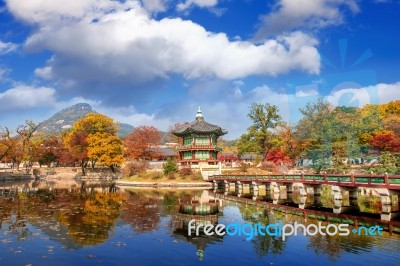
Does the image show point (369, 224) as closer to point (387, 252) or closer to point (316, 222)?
point (316, 222)

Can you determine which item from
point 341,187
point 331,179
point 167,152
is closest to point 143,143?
point 167,152

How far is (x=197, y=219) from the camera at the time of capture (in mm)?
24188

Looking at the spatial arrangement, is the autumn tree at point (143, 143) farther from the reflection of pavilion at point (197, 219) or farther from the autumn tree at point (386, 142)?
the autumn tree at point (386, 142)

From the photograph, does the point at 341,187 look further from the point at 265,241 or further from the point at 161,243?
the point at 161,243

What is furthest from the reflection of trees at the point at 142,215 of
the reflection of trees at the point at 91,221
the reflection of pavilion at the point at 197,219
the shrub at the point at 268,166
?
the shrub at the point at 268,166

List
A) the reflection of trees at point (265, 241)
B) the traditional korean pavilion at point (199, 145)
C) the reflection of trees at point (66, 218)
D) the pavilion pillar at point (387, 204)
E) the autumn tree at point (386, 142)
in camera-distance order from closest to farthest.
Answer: the reflection of trees at point (265, 241), the reflection of trees at point (66, 218), the pavilion pillar at point (387, 204), the autumn tree at point (386, 142), the traditional korean pavilion at point (199, 145)

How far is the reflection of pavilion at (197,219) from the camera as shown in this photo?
1738 cm

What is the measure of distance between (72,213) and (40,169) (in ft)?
195

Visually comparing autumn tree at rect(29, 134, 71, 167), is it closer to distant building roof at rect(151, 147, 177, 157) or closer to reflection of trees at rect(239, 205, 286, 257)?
distant building roof at rect(151, 147, 177, 157)

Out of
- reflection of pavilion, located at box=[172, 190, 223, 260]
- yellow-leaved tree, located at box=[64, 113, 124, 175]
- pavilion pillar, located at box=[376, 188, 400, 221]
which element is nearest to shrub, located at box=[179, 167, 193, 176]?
yellow-leaved tree, located at box=[64, 113, 124, 175]

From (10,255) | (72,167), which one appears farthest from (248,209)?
(72,167)

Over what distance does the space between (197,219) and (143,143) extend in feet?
159

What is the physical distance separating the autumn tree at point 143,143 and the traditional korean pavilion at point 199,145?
10032 millimetres

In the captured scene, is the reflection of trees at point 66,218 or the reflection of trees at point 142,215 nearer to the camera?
the reflection of trees at point 66,218
